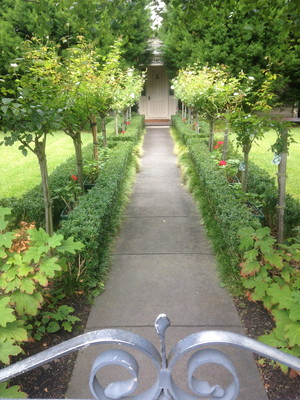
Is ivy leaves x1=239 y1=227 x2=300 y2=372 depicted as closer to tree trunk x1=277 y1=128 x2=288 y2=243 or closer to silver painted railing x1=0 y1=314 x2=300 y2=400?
tree trunk x1=277 y1=128 x2=288 y2=243

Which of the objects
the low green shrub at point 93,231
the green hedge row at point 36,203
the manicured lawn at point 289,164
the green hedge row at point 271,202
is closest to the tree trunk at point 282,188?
the green hedge row at point 271,202

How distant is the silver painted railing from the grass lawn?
689cm

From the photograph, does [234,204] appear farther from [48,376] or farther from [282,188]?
[48,376]

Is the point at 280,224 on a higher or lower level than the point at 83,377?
higher

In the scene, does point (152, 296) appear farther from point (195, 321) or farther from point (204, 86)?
point (204, 86)

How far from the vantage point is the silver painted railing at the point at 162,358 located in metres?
0.88

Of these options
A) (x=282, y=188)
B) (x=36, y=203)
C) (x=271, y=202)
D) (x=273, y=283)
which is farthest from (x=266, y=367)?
(x=36, y=203)

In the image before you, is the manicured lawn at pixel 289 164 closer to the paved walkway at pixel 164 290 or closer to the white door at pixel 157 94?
the paved walkway at pixel 164 290

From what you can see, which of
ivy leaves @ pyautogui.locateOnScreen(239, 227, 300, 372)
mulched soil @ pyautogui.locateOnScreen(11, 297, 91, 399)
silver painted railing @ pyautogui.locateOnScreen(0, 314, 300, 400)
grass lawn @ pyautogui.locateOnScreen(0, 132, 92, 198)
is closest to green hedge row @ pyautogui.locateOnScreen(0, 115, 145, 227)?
grass lawn @ pyautogui.locateOnScreen(0, 132, 92, 198)

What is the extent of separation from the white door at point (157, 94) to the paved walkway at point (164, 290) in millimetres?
17843

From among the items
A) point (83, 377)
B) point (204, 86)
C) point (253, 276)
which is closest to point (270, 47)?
point (204, 86)

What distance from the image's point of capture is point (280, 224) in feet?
14.4

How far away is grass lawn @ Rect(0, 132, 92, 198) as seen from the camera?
8328mm

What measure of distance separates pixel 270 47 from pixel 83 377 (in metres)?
16.6
